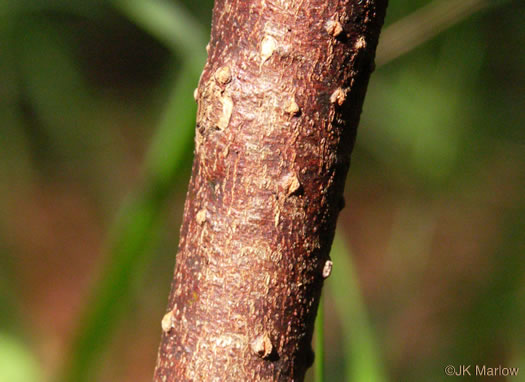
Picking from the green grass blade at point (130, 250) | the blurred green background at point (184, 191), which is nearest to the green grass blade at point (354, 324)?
the blurred green background at point (184, 191)

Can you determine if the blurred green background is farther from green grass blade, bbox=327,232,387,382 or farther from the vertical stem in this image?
the vertical stem

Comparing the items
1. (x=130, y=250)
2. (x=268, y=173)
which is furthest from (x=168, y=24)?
(x=268, y=173)

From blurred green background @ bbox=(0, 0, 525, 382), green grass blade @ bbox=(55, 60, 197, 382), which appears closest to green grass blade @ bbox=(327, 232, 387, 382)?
blurred green background @ bbox=(0, 0, 525, 382)

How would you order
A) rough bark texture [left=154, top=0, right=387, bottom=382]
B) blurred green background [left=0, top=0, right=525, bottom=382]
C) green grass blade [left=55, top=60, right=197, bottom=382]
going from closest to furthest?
rough bark texture [left=154, top=0, right=387, bottom=382], green grass blade [left=55, top=60, right=197, bottom=382], blurred green background [left=0, top=0, right=525, bottom=382]

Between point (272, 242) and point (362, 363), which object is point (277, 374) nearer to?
point (272, 242)

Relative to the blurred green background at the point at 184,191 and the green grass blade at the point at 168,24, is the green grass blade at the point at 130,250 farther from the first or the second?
the green grass blade at the point at 168,24

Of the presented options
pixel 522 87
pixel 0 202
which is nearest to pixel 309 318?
pixel 522 87

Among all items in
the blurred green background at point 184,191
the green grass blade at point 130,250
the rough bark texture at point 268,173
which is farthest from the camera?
the blurred green background at point 184,191
